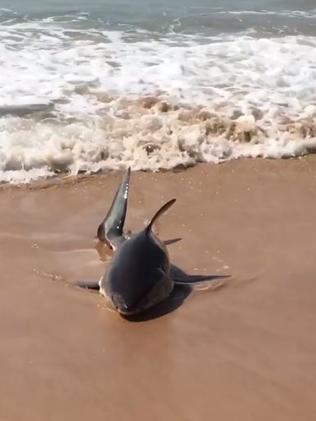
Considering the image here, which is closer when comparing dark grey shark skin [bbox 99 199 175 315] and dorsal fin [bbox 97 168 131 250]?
dark grey shark skin [bbox 99 199 175 315]

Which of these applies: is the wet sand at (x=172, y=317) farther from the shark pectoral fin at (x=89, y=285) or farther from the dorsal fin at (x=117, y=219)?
the dorsal fin at (x=117, y=219)

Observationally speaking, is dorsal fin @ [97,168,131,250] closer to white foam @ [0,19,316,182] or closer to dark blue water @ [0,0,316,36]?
white foam @ [0,19,316,182]

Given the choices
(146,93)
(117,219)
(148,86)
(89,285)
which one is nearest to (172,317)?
(89,285)

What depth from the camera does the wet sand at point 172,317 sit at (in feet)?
10.5

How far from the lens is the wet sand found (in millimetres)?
3203

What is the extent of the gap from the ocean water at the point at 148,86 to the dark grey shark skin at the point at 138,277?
195 cm

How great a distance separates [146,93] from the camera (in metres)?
7.56

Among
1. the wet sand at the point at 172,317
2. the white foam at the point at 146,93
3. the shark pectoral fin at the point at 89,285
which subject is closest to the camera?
the wet sand at the point at 172,317

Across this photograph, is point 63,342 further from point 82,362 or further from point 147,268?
point 147,268

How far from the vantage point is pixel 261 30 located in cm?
1062

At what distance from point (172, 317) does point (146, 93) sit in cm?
411

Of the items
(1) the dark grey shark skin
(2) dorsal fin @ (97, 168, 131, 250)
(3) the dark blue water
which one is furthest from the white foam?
(1) the dark grey shark skin

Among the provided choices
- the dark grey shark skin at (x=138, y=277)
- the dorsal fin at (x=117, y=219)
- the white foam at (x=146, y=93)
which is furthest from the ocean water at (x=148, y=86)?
the dark grey shark skin at (x=138, y=277)

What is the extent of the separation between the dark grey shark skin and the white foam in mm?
1967
